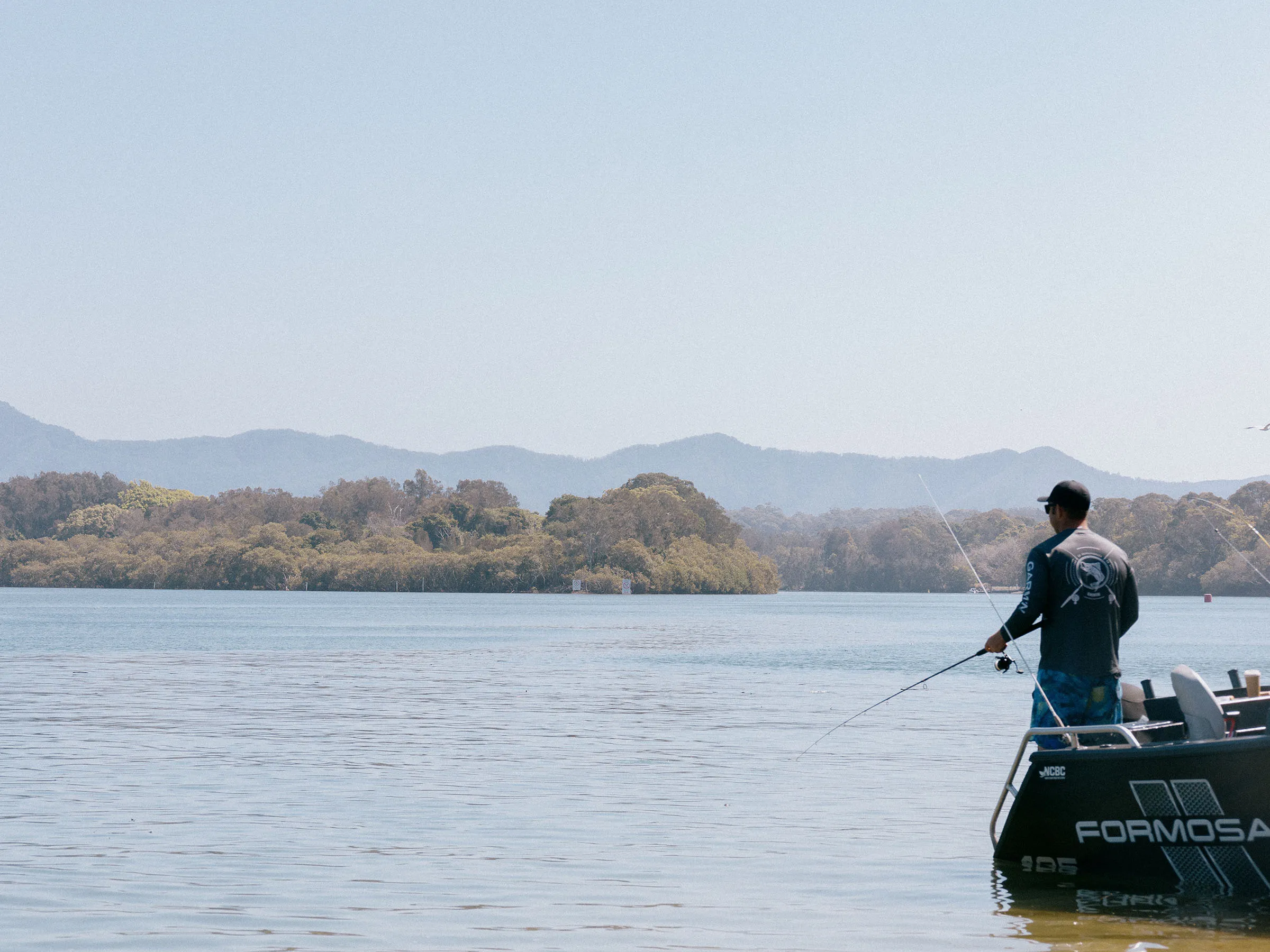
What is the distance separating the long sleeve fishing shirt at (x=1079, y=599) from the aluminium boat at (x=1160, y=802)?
0.43m

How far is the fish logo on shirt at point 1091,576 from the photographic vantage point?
942 centimetres

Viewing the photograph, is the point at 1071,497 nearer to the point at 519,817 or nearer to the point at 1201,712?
the point at 1201,712

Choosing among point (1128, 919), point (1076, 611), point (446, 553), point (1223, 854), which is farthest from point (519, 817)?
point (446, 553)

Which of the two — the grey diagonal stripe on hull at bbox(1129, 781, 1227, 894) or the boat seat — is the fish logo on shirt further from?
the grey diagonal stripe on hull at bbox(1129, 781, 1227, 894)

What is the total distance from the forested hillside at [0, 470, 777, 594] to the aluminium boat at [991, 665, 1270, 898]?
14378 cm

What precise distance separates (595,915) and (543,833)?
297cm

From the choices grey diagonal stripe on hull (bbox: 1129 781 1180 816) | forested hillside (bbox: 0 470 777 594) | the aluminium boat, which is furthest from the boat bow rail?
forested hillside (bbox: 0 470 777 594)

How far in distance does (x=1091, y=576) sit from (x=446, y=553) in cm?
15648

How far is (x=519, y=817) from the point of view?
13.3m

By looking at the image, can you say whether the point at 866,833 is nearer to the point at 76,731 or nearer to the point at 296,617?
the point at 76,731

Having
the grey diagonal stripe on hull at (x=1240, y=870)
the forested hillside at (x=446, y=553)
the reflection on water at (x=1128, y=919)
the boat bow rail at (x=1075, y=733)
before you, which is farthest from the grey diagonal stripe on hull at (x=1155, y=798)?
the forested hillside at (x=446, y=553)

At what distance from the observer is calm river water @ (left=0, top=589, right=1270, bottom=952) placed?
30.3 ft

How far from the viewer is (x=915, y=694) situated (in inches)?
1158

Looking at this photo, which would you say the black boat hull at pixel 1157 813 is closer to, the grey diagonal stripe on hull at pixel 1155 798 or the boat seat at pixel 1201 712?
the grey diagonal stripe on hull at pixel 1155 798
